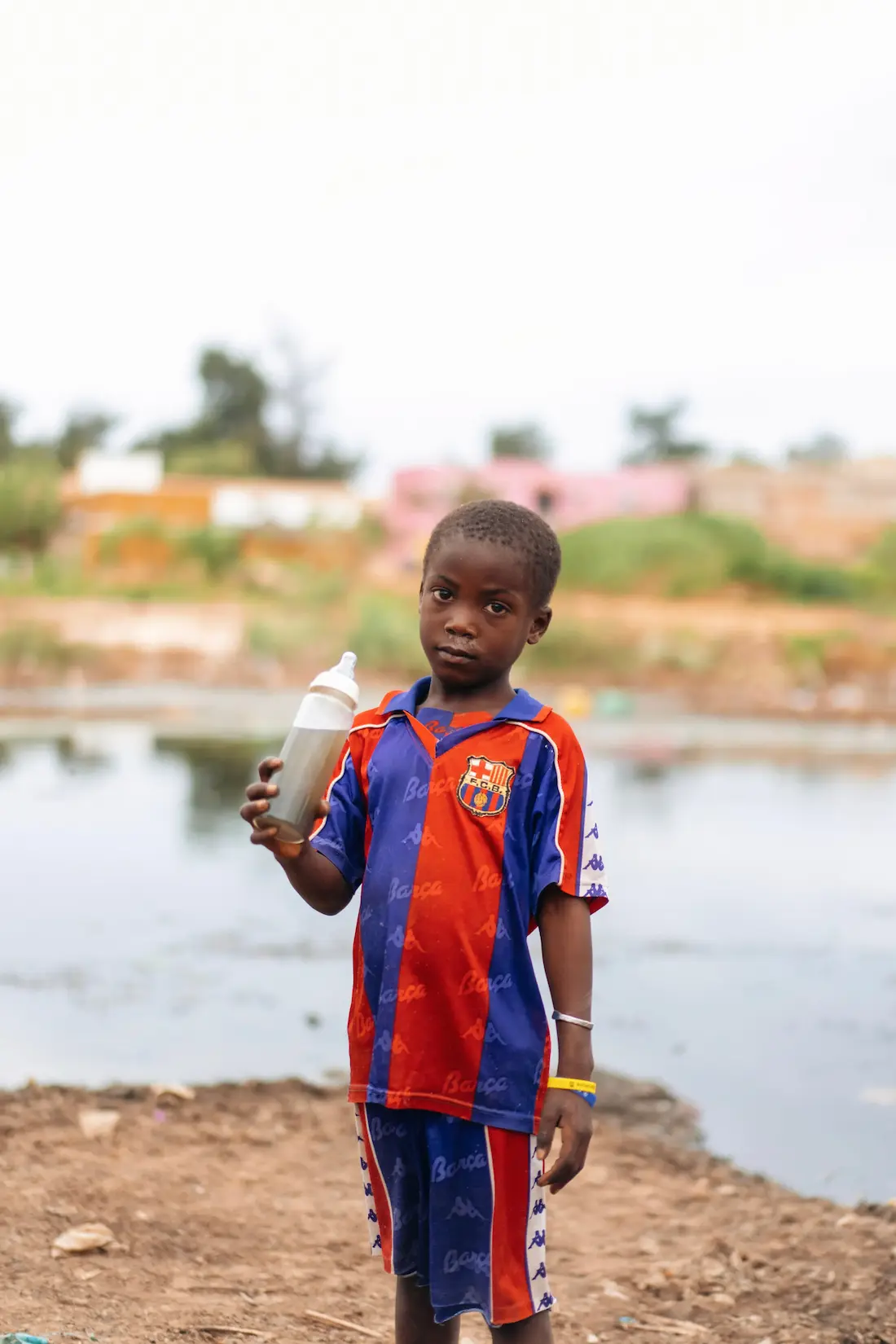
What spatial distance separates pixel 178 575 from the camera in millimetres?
32500

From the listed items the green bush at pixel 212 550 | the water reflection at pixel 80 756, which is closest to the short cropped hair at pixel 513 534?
the water reflection at pixel 80 756

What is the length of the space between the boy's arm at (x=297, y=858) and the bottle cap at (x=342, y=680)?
124mm

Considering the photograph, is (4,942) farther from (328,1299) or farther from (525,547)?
(525,547)

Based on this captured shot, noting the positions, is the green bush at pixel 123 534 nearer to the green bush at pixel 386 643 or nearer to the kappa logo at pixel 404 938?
the green bush at pixel 386 643

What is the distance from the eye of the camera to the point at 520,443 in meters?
53.8

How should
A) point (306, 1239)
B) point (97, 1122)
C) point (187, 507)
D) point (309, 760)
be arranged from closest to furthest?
point (309, 760) < point (306, 1239) < point (97, 1122) < point (187, 507)

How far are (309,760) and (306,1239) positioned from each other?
179 cm

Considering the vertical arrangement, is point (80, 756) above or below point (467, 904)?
above

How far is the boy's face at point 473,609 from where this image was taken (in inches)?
90.1

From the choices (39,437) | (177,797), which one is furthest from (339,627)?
(39,437)

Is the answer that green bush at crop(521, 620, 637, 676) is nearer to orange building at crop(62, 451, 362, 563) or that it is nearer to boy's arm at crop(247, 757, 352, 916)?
orange building at crop(62, 451, 362, 563)

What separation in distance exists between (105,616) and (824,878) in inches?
739

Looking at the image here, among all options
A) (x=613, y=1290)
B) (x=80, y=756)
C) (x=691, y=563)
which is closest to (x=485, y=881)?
(x=613, y=1290)

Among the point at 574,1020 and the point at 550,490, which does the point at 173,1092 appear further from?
the point at 550,490
